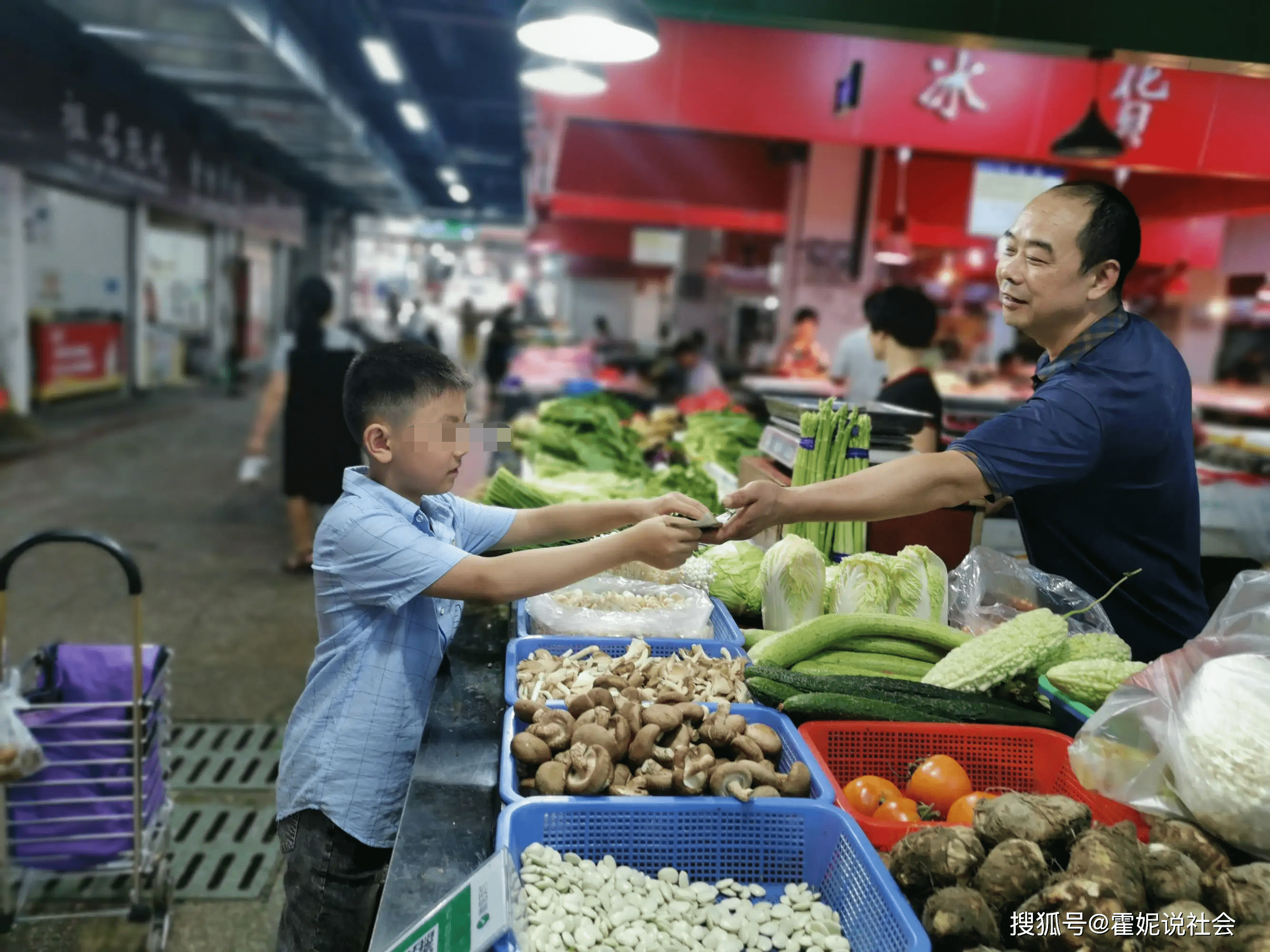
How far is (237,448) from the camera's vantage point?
1273 cm

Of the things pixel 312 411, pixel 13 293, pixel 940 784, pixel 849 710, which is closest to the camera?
pixel 940 784

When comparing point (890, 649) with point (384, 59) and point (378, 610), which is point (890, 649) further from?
point (384, 59)

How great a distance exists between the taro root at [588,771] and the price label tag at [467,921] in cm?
30

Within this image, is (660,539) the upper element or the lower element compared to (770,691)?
upper

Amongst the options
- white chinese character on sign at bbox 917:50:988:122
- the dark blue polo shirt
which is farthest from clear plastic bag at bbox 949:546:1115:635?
white chinese character on sign at bbox 917:50:988:122

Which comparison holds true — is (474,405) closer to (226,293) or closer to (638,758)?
(226,293)

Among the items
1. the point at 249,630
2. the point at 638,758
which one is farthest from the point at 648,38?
the point at 249,630

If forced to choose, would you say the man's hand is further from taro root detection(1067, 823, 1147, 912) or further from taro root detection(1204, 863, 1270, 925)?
taro root detection(1204, 863, 1270, 925)

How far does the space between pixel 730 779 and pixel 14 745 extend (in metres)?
2.44

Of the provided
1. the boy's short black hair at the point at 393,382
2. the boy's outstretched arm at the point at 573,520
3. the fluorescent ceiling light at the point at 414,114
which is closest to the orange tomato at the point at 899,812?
the boy's outstretched arm at the point at 573,520

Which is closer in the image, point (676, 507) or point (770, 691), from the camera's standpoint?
point (770, 691)

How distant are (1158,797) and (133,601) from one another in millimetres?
2702

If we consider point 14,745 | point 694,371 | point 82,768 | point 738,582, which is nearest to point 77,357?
point 694,371

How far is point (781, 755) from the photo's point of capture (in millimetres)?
1861
